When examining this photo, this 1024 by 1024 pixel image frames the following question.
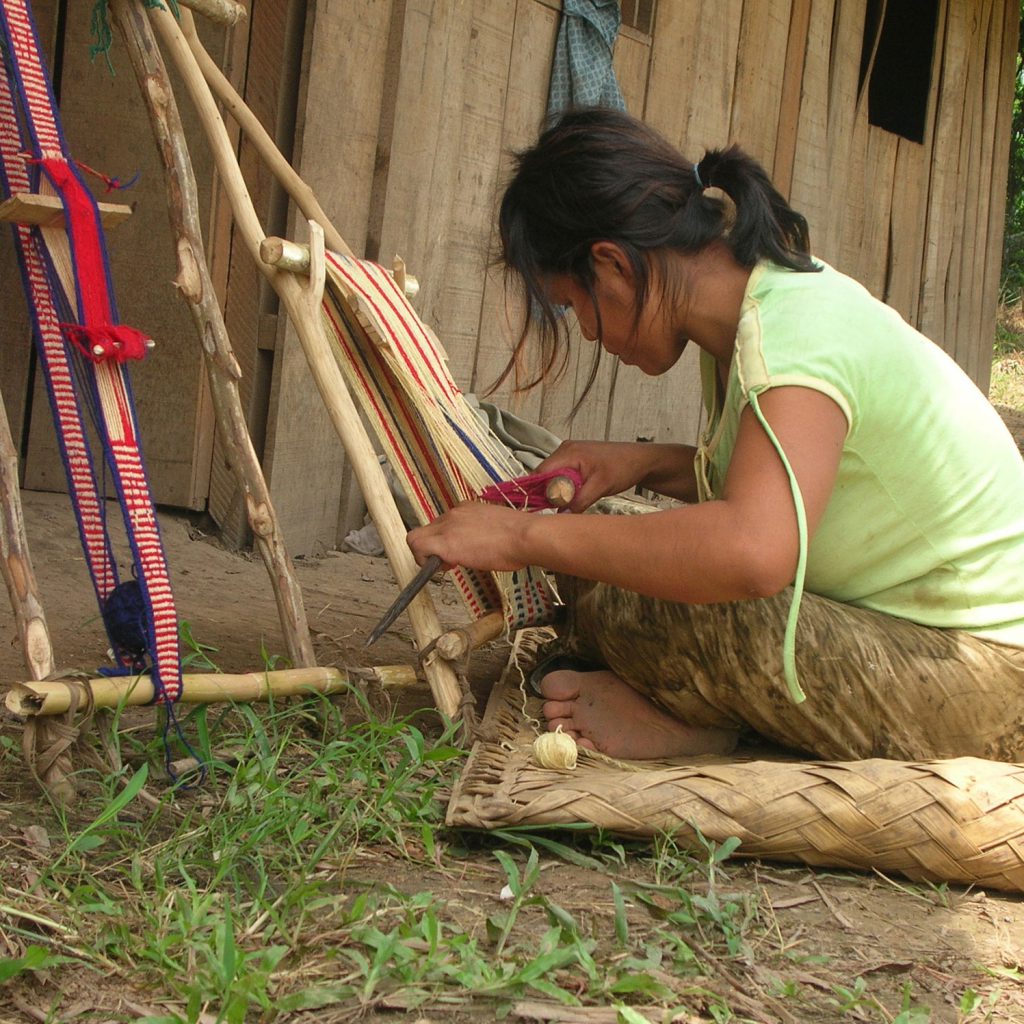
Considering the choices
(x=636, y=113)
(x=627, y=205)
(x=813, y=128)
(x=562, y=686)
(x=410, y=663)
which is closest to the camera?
(x=627, y=205)

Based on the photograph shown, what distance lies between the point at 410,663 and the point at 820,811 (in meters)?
1.25

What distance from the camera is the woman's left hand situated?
6.97 feet

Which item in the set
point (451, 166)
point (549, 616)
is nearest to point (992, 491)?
point (549, 616)

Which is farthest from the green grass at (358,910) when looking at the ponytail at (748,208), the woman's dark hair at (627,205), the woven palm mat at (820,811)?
the ponytail at (748,208)

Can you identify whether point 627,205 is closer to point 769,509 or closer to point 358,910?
point 769,509

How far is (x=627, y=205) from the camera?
2.02m

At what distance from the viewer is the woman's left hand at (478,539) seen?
6.97 ft

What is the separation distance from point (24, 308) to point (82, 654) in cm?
150

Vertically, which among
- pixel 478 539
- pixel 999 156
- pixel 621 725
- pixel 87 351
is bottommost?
pixel 621 725

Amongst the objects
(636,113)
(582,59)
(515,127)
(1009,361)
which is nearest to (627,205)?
(515,127)

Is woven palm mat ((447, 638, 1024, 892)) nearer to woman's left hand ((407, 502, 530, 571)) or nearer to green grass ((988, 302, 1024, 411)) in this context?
woman's left hand ((407, 502, 530, 571))

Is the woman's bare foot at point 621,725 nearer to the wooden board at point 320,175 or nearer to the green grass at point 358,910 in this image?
the green grass at point 358,910

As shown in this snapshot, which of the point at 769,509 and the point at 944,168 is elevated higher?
the point at 944,168

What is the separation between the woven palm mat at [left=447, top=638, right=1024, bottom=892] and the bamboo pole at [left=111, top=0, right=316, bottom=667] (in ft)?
2.09
